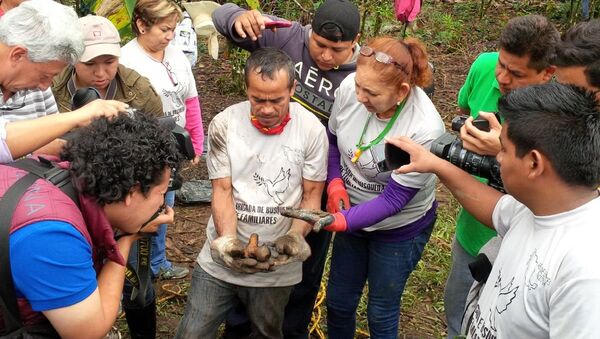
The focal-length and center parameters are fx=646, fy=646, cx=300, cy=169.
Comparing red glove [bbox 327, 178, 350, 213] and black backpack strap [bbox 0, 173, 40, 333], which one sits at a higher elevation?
black backpack strap [bbox 0, 173, 40, 333]

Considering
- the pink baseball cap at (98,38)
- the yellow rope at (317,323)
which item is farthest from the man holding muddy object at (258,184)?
the yellow rope at (317,323)

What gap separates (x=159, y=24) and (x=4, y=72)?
142 cm

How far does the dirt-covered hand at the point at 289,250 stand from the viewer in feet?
9.41

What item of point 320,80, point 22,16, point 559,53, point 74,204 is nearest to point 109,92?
point 22,16

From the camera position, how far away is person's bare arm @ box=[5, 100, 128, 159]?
2.29 meters

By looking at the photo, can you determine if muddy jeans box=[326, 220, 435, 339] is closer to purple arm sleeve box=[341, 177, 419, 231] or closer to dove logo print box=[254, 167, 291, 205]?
purple arm sleeve box=[341, 177, 419, 231]

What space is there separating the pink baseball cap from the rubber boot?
1289 millimetres

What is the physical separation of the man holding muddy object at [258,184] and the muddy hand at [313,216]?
0.15m

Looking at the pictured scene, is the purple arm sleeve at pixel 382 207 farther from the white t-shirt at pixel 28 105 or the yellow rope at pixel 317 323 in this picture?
the white t-shirt at pixel 28 105

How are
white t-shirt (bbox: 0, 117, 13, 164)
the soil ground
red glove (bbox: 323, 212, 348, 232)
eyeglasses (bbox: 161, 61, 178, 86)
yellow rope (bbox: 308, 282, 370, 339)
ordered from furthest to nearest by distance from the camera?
the soil ground
yellow rope (bbox: 308, 282, 370, 339)
eyeglasses (bbox: 161, 61, 178, 86)
red glove (bbox: 323, 212, 348, 232)
white t-shirt (bbox: 0, 117, 13, 164)

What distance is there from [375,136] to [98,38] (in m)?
1.42

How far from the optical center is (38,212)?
6.12ft

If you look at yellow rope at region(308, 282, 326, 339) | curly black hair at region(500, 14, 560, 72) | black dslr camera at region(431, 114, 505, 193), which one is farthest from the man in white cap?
curly black hair at region(500, 14, 560, 72)

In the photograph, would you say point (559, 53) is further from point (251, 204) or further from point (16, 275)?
point (16, 275)
